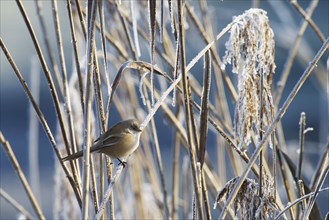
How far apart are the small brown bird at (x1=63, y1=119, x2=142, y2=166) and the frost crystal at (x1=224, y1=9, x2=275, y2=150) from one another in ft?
0.84

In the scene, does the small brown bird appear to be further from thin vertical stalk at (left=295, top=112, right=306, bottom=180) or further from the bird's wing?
thin vertical stalk at (left=295, top=112, right=306, bottom=180)

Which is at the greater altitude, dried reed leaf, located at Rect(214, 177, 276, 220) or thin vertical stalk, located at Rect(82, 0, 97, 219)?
thin vertical stalk, located at Rect(82, 0, 97, 219)

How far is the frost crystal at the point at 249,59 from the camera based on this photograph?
121 cm

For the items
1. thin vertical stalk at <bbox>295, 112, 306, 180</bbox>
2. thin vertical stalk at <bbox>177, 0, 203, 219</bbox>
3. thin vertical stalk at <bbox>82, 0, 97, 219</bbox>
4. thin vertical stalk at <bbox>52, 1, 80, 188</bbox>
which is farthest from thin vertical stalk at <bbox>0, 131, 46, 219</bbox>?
thin vertical stalk at <bbox>295, 112, 306, 180</bbox>

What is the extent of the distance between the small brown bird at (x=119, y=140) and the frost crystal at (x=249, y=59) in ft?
0.84

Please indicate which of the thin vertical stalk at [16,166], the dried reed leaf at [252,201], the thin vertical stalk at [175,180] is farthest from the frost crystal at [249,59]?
the thin vertical stalk at [175,180]

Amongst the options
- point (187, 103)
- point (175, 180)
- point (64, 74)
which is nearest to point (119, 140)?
point (64, 74)

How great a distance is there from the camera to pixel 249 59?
122cm

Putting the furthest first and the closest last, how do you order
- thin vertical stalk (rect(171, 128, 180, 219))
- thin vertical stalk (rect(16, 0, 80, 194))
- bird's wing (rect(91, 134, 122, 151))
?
thin vertical stalk (rect(171, 128, 180, 219)), bird's wing (rect(91, 134, 122, 151)), thin vertical stalk (rect(16, 0, 80, 194))

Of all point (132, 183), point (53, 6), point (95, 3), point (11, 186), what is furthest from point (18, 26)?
point (95, 3)

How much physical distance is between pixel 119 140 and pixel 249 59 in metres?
0.35

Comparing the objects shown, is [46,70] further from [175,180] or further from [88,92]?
[175,180]

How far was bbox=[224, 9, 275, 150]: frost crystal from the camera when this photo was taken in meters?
1.21

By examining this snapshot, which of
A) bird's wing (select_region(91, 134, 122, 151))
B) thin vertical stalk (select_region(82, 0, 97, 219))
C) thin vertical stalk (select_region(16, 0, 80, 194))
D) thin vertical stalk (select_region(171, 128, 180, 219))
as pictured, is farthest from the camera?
thin vertical stalk (select_region(171, 128, 180, 219))
